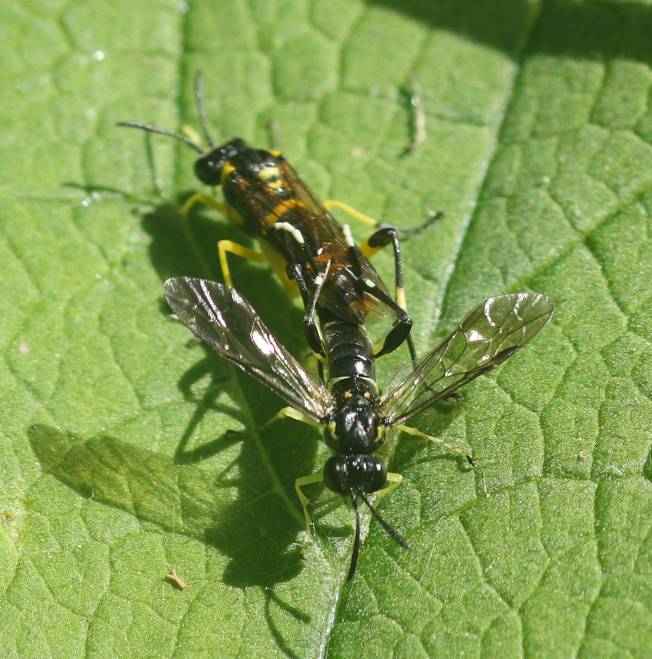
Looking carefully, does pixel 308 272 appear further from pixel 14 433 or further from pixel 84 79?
pixel 84 79

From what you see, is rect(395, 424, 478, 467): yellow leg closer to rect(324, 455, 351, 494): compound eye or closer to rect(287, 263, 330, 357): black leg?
rect(324, 455, 351, 494): compound eye

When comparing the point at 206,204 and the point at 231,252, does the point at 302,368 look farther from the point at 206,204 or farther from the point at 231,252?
the point at 206,204

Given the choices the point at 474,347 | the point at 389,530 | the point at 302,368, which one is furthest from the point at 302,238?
the point at 389,530

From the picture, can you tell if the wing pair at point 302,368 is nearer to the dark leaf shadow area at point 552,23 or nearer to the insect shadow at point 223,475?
the insect shadow at point 223,475

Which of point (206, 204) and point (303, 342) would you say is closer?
point (303, 342)

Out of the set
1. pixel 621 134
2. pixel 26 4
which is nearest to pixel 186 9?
pixel 26 4

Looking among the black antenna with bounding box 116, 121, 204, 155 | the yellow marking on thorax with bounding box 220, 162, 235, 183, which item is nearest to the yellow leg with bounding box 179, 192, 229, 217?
the yellow marking on thorax with bounding box 220, 162, 235, 183

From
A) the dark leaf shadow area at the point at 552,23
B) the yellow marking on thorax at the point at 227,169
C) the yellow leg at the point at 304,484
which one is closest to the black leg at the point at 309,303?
the yellow leg at the point at 304,484
